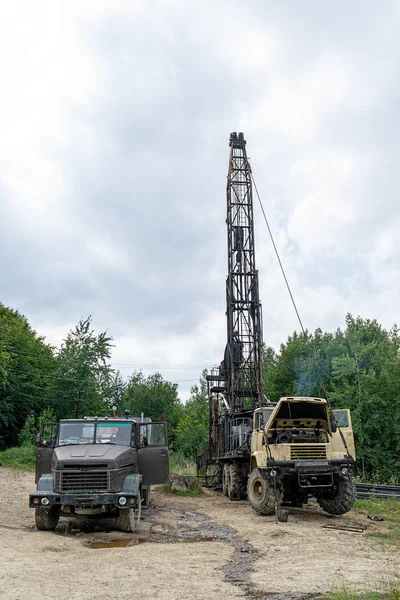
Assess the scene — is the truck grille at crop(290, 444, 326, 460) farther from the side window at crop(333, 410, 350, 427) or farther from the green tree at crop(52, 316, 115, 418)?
the green tree at crop(52, 316, 115, 418)

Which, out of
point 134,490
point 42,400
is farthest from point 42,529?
point 42,400

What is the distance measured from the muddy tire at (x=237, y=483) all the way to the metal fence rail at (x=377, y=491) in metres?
3.43

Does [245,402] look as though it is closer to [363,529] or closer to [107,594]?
[363,529]

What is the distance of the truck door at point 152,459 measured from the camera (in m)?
11.7

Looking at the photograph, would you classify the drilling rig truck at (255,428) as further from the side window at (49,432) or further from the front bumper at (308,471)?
the side window at (49,432)

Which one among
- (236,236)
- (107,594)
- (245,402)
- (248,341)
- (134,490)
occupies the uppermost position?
(236,236)

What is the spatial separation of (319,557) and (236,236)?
18.7 m

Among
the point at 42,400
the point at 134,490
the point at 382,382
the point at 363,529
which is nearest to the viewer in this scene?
the point at 134,490

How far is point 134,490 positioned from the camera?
→ 33.3 ft

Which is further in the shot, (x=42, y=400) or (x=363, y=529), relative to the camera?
(x=42, y=400)

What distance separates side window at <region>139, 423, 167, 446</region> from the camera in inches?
471

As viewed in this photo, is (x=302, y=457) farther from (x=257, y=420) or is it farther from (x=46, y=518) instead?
(x=46, y=518)

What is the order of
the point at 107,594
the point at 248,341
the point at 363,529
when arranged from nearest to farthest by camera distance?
the point at 107,594 < the point at 363,529 < the point at 248,341

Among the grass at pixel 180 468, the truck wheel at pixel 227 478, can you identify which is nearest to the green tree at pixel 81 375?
the grass at pixel 180 468
